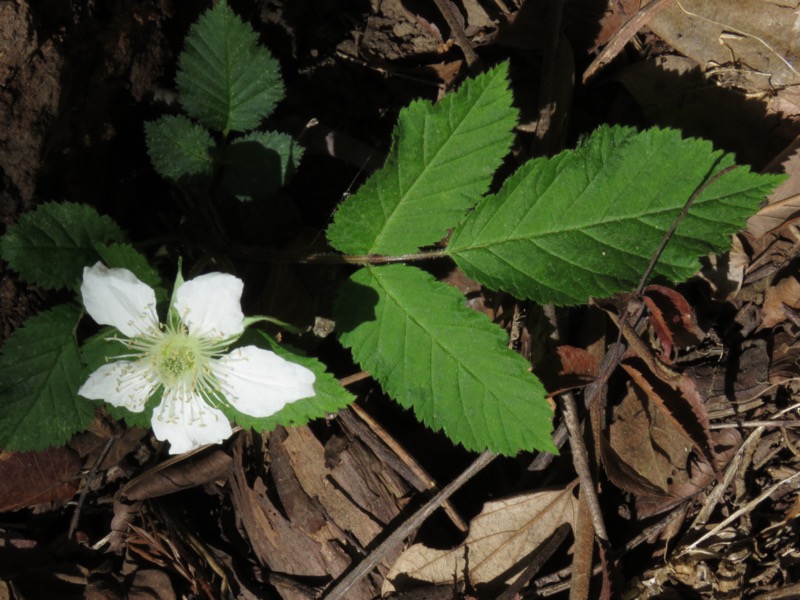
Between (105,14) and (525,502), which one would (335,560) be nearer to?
(525,502)

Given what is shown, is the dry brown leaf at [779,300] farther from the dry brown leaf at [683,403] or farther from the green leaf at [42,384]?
the green leaf at [42,384]

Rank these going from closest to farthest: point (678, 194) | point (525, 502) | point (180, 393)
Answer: point (678, 194), point (180, 393), point (525, 502)

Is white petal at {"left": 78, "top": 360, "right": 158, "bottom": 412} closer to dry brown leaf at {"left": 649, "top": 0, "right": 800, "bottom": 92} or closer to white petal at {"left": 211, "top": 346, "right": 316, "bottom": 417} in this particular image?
white petal at {"left": 211, "top": 346, "right": 316, "bottom": 417}

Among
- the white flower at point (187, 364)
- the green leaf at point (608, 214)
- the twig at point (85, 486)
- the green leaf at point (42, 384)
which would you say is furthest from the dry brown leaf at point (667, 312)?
the twig at point (85, 486)

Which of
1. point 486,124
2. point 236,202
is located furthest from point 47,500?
point 486,124

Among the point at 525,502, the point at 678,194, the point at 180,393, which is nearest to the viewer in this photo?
the point at 678,194

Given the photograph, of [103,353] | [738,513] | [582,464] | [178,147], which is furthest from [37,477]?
[738,513]

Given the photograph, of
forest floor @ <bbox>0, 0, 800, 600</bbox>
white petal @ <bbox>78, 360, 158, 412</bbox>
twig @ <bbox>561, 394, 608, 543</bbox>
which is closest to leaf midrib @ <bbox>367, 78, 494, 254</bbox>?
forest floor @ <bbox>0, 0, 800, 600</bbox>
